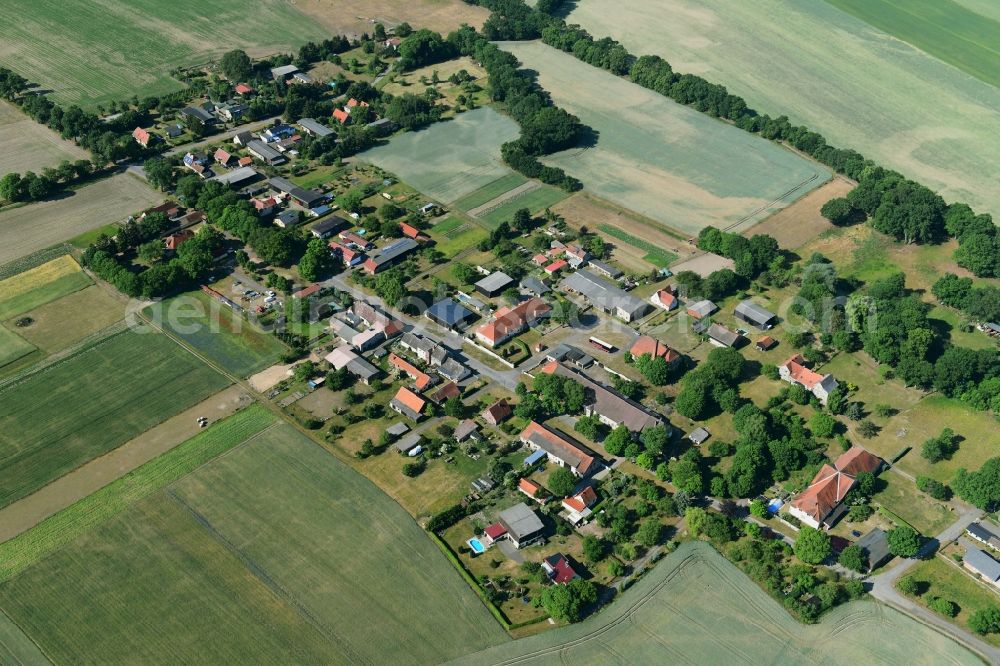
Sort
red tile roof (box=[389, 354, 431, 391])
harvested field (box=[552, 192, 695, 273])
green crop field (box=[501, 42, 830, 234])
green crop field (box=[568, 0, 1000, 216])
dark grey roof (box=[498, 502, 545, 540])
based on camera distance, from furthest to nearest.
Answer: green crop field (box=[568, 0, 1000, 216])
green crop field (box=[501, 42, 830, 234])
harvested field (box=[552, 192, 695, 273])
red tile roof (box=[389, 354, 431, 391])
dark grey roof (box=[498, 502, 545, 540])

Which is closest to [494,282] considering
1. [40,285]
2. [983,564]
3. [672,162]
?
[672,162]

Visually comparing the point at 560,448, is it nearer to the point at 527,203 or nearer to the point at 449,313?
the point at 449,313

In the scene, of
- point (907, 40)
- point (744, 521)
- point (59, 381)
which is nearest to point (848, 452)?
point (744, 521)

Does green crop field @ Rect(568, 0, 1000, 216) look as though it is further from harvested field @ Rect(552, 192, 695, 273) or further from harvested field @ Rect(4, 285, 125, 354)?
harvested field @ Rect(4, 285, 125, 354)

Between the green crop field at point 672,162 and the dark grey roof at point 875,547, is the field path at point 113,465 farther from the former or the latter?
the green crop field at point 672,162

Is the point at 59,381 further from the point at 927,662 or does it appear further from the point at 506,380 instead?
the point at 927,662

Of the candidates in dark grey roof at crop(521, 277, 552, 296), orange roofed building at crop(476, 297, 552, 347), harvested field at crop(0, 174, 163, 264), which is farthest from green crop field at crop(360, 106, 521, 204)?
harvested field at crop(0, 174, 163, 264)
